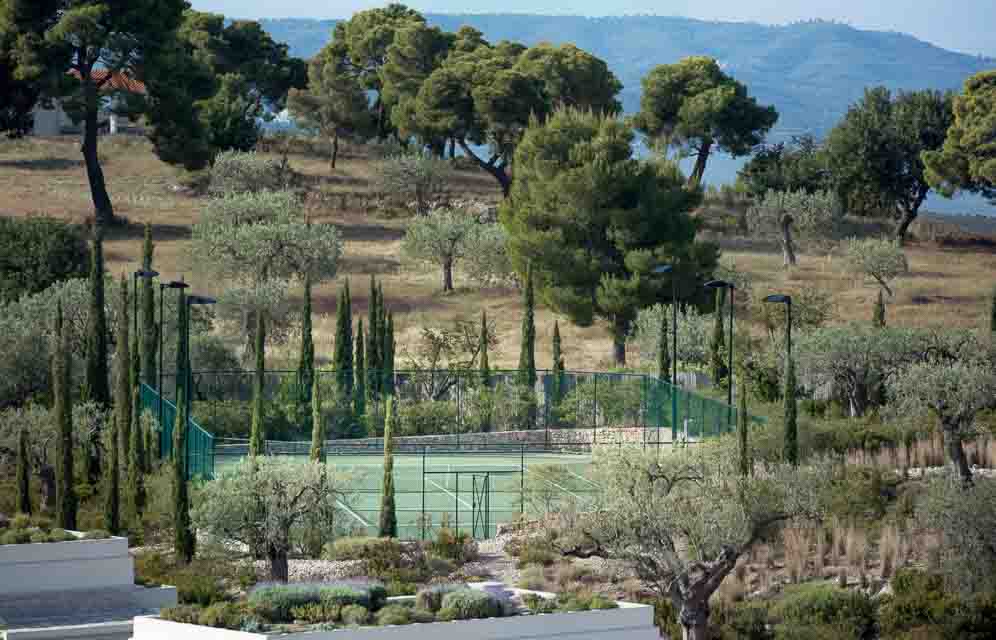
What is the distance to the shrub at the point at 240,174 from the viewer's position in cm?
8894

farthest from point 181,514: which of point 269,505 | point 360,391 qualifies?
point 360,391

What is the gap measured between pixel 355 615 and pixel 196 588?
1015 centimetres

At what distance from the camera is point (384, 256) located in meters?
84.4

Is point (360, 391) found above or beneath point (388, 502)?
beneath

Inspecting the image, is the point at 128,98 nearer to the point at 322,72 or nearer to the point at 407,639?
the point at 322,72

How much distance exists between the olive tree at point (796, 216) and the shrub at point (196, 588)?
182 ft

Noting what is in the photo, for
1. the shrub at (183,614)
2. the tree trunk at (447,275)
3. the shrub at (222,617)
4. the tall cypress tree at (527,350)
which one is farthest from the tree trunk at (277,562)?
the tree trunk at (447,275)

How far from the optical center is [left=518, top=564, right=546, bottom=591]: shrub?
126 feet

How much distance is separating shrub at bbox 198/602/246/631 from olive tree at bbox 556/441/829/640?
10729mm

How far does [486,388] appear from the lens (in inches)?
2463

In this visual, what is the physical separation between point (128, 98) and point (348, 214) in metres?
14.3

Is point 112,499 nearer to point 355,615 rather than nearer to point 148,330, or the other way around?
point 148,330

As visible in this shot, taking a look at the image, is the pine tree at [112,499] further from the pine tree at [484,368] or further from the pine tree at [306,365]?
the pine tree at [484,368]

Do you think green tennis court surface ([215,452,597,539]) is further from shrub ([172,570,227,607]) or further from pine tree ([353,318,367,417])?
shrub ([172,570,227,607])
